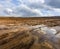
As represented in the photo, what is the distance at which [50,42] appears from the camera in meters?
5.20

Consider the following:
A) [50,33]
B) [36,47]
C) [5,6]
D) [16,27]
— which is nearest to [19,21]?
[16,27]

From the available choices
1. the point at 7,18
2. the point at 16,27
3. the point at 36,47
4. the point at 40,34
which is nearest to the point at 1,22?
the point at 7,18

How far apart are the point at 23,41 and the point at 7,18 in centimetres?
184

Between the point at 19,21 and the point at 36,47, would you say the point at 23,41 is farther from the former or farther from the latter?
the point at 19,21

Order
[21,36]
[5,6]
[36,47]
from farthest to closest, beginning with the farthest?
[5,6] → [21,36] → [36,47]

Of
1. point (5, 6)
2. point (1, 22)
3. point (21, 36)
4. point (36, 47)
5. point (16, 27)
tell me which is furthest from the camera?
point (5, 6)

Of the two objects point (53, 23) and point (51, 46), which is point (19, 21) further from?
point (51, 46)

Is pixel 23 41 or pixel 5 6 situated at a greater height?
pixel 5 6

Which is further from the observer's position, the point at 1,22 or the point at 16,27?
the point at 1,22

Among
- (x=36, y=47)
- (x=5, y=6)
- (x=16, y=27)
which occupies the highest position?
(x=5, y=6)

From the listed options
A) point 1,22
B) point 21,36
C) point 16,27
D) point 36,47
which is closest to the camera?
point 36,47

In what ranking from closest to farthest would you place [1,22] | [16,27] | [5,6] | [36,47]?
[36,47]
[16,27]
[1,22]
[5,6]

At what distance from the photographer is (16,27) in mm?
6004

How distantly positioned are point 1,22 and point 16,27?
31.4 inches
